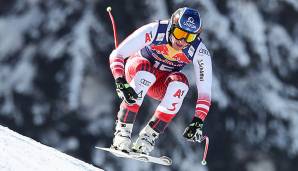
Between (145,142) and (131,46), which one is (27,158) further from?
(131,46)

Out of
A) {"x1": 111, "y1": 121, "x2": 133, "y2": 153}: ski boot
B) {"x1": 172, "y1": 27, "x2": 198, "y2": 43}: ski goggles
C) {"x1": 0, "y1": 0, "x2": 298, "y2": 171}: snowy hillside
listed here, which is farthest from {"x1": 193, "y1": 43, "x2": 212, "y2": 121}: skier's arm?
{"x1": 0, "y1": 0, "x2": 298, "y2": 171}: snowy hillside

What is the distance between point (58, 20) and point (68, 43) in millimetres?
2274

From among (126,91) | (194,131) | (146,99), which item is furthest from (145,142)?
(146,99)

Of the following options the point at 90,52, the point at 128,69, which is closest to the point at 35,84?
the point at 90,52

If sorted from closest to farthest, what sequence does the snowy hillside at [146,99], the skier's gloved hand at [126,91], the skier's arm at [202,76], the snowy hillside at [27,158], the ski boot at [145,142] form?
the snowy hillside at [27,158], the skier's gloved hand at [126,91], the ski boot at [145,142], the skier's arm at [202,76], the snowy hillside at [146,99]

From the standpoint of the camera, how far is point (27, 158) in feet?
27.5

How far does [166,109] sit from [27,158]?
7.64 feet

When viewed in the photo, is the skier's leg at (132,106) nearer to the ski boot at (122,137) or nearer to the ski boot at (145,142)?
the ski boot at (122,137)

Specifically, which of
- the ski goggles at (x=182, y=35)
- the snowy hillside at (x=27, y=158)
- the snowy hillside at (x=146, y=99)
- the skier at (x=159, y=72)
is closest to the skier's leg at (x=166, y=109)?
the skier at (x=159, y=72)

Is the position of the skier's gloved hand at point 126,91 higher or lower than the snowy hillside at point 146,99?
higher

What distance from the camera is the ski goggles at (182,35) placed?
981cm

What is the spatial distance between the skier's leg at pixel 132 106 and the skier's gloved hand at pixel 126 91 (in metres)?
0.20

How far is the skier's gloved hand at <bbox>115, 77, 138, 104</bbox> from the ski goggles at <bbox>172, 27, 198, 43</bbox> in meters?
0.91

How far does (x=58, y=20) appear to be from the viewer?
55.9 metres
